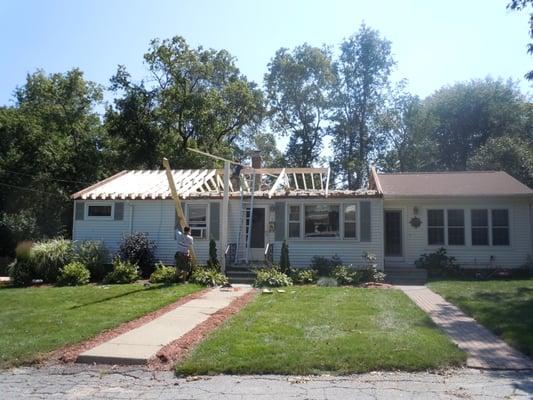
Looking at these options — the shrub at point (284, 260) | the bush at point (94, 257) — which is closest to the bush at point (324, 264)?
the shrub at point (284, 260)

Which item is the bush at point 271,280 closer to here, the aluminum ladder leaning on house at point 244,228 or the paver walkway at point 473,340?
the aluminum ladder leaning on house at point 244,228

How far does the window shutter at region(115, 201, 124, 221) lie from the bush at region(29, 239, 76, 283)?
2472 millimetres

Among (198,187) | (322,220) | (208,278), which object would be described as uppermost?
(198,187)

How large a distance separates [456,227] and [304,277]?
6.39 m

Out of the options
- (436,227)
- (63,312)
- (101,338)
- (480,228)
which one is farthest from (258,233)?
(101,338)

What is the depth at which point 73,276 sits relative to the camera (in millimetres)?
16328

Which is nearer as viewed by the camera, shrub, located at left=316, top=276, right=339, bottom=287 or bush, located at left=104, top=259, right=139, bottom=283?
shrub, located at left=316, top=276, right=339, bottom=287

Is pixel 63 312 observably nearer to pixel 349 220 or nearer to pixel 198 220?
pixel 198 220

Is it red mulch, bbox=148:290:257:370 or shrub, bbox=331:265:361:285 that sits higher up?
shrub, bbox=331:265:361:285

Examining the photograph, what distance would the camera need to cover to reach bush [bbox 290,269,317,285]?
16188 millimetres

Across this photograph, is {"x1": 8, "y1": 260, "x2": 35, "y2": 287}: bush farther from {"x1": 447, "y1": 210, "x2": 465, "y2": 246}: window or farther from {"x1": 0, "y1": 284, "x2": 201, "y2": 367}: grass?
{"x1": 447, "y1": 210, "x2": 465, "y2": 246}: window

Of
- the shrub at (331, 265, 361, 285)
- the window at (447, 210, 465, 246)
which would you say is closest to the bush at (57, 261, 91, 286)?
the shrub at (331, 265, 361, 285)

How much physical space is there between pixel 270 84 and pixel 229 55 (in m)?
4.34

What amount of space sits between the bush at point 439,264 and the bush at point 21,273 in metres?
13.3
